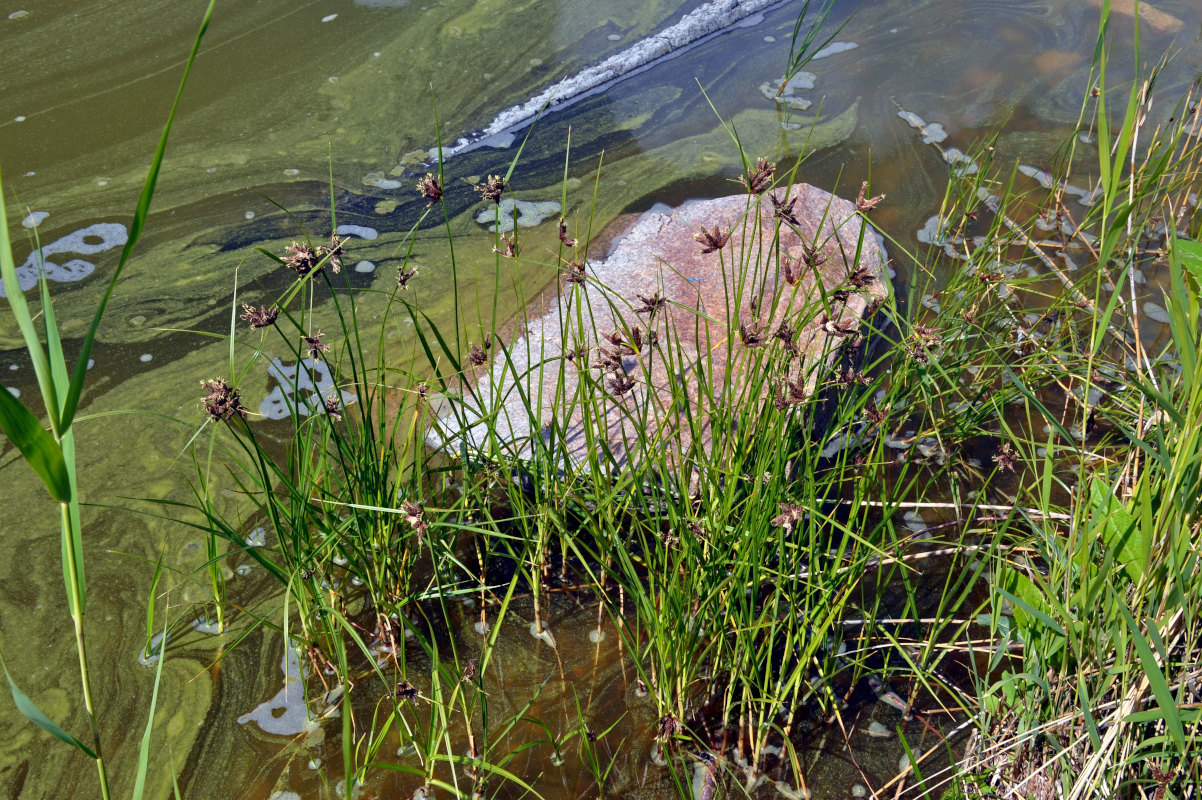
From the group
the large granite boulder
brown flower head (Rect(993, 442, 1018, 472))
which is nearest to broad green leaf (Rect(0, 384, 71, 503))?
the large granite boulder

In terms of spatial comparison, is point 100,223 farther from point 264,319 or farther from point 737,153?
point 737,153

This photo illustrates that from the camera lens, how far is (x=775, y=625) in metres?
1.25

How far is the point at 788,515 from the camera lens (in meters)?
1.19

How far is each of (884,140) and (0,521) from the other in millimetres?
2496

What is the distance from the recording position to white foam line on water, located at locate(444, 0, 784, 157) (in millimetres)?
Result: 2682

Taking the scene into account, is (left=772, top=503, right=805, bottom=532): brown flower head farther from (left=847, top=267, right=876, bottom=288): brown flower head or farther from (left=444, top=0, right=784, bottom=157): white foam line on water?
(left=444, top=0, right=784, bottom=157): white foam line on water

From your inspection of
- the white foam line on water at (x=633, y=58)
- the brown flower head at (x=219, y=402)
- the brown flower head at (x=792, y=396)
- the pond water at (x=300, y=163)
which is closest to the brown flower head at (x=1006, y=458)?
the brown flower head at (x=792, y=396)

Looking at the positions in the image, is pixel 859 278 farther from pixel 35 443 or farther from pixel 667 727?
pixel 35 443

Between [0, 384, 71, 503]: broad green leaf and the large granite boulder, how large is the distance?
68 cm

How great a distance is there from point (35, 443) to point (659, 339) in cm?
134

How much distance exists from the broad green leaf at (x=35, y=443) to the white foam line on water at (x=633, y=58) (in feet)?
6.67

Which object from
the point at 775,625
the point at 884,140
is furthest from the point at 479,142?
the point at 775,625

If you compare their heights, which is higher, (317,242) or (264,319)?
(264,319)

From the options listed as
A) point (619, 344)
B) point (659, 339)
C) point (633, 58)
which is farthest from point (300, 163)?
point (619, 344)
